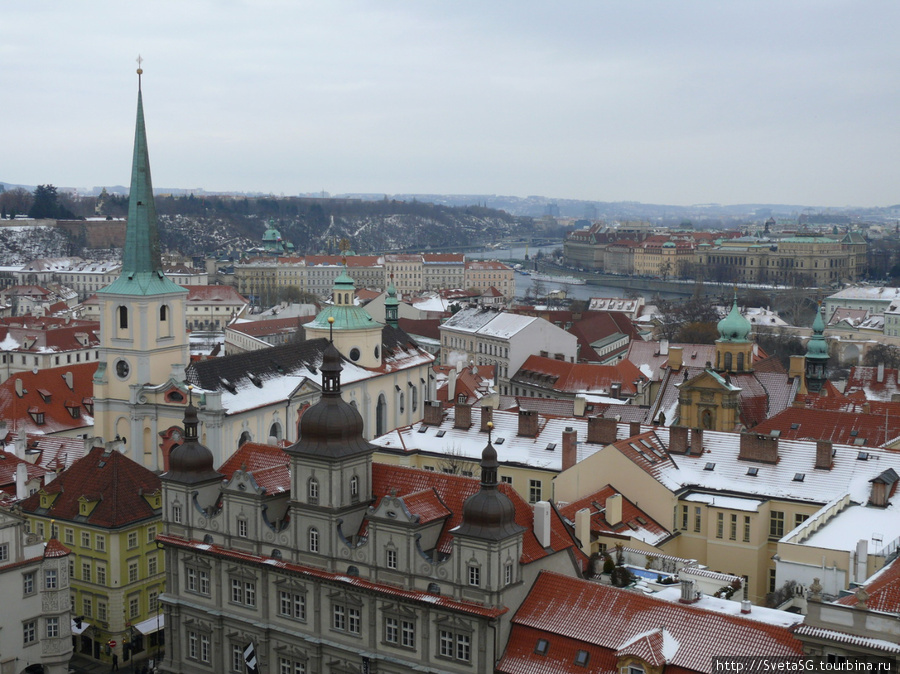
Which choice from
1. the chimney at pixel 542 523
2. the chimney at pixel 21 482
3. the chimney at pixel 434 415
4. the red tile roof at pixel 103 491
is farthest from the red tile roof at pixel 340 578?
the chimney at pixel 434 415

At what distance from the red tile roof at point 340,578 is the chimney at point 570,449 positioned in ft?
53.9

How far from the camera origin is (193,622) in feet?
142

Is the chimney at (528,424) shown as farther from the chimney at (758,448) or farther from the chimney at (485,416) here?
the chimney at (758,448)

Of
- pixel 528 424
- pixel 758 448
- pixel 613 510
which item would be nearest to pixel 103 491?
pixel 528 424

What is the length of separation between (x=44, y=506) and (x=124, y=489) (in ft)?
14.4

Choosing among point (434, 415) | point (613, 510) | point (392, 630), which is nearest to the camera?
point (392, 630)

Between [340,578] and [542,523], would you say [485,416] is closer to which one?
[542,523]

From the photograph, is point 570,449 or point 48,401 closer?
point 570,449

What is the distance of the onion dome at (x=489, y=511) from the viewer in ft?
116

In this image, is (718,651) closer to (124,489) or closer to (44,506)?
(124,489)

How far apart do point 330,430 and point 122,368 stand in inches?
1208

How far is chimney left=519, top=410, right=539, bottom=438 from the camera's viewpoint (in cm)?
5697

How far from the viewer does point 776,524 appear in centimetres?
4806

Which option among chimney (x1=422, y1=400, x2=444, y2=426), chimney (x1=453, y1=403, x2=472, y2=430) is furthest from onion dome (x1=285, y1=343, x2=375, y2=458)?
chimney (x1=422, y1=400, x2=444, y2=426)
